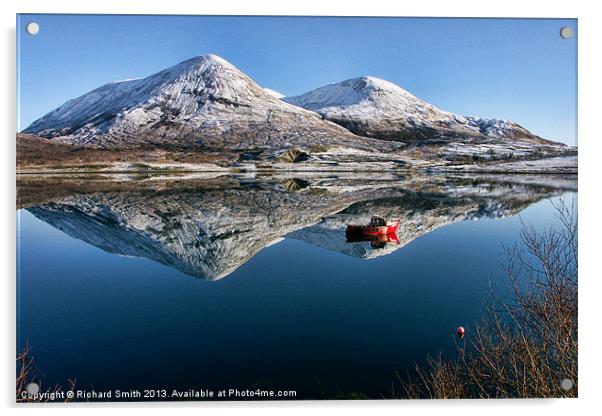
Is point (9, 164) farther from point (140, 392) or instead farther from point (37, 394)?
point (140, 392)

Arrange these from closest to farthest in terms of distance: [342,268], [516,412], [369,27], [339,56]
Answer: [516,412] → [369,27] → [339,56] → [342,268]

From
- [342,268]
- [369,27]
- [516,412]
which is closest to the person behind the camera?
[516,412]

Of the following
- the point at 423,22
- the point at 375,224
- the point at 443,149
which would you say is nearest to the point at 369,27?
the point at 423,22

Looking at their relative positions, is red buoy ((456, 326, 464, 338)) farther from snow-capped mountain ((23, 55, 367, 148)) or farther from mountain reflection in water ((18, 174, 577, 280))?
snow-capped mountain ((23, 55, 367, 148))
